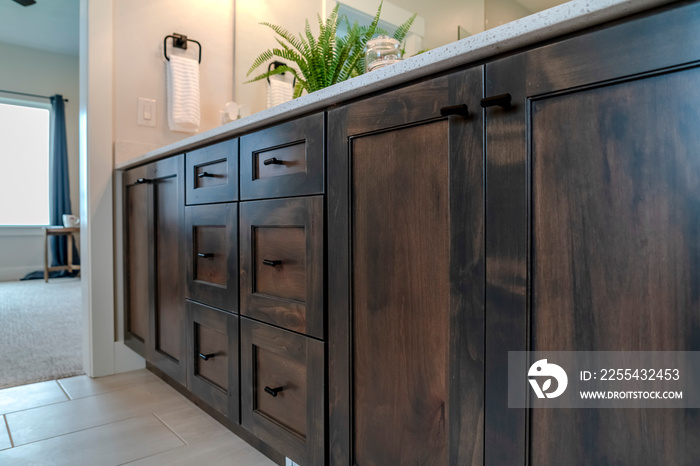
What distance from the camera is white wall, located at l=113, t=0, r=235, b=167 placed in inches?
76.8

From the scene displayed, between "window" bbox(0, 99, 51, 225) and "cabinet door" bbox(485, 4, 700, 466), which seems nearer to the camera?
"cabinet door" bbox(485, 4, 700, 466)

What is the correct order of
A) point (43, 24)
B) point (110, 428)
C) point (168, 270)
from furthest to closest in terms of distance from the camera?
point (43, 24)
point (168, 270)
point (110, 428)

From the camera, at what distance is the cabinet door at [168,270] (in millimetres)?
1525

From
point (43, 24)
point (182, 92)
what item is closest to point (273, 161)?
point (182, 92)

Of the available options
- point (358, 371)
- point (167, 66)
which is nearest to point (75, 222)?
point (167, 66)

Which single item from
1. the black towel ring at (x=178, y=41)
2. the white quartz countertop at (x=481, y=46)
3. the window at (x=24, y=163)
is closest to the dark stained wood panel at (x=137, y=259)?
the black towel ring at (x=178, y=41)

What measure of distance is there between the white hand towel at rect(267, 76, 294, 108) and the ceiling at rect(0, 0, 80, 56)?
2811 mm

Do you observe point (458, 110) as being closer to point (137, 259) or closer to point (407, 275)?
point (407, 275)

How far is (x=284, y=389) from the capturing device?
106cm

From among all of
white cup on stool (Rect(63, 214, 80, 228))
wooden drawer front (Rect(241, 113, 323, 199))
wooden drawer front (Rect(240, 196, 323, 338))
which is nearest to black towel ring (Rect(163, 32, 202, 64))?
wooden drawer front (Rect(241, 113, 323, 199))

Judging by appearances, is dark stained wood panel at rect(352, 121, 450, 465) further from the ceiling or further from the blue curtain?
the blue curtain

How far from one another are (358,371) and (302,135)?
1.71ft

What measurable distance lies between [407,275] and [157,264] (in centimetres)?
124

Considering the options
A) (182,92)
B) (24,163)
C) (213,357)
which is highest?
(24,163)
